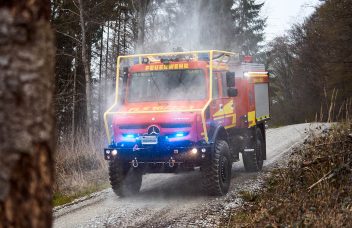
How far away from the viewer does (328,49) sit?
32031 millimetres

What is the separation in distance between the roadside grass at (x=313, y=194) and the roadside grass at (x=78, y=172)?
361 centimetres

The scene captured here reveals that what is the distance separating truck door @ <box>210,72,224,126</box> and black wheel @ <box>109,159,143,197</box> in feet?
6.37

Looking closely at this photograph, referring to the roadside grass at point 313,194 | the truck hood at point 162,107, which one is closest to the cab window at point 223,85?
the truck hood at point 162,107

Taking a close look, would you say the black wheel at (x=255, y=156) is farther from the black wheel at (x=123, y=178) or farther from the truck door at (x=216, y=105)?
the black wheel at (x=123, y=178)

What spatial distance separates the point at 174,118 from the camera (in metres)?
8.34

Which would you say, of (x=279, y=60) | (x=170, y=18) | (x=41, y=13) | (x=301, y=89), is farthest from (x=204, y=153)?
(x=279, y=60)

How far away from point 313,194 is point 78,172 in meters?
7.00

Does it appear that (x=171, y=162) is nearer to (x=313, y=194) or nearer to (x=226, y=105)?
(x=226, y=105)

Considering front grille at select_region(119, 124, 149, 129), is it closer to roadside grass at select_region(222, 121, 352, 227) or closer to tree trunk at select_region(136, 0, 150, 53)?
roadside grass at select_region(222, 121, 352, 227)

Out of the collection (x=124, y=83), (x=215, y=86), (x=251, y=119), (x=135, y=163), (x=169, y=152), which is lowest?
(x=135, y=163)

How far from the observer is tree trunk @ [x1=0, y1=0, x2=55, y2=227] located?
1.60 meters

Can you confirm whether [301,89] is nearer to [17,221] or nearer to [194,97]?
[194,97]

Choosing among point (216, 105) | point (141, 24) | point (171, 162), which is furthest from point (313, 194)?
point (141, 24)

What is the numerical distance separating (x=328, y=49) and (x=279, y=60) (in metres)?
11.8
